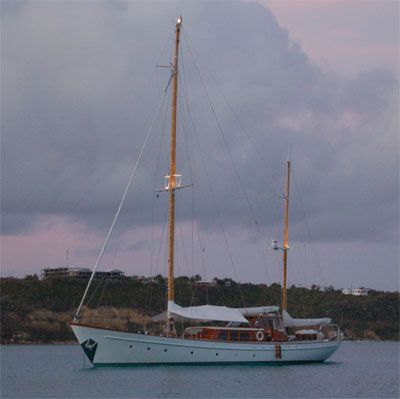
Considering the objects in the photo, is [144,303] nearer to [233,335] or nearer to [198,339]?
[233,335]

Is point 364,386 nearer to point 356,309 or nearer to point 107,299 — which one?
point 107,299

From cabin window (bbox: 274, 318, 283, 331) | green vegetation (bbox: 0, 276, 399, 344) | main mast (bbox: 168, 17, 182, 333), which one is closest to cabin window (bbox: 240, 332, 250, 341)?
cabin window (bbox: 274, 318, 283, 331)

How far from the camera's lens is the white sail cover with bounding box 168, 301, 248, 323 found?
48.3m

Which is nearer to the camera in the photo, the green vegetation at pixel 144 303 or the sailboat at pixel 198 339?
the sailboat at pixel 198 339

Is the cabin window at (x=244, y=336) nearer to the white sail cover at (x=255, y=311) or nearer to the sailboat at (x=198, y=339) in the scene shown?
the sailboat at (x=198, y=339)

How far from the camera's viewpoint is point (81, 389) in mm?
40250

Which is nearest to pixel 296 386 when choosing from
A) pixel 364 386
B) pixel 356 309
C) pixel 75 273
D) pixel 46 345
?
pixel 364 386

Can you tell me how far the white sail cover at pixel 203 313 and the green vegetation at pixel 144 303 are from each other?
38.6 meters

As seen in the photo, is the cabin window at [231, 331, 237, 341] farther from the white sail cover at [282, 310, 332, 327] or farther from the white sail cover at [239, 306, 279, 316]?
the white sail cover at [282, 310, 332, 327]

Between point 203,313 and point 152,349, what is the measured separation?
465cm

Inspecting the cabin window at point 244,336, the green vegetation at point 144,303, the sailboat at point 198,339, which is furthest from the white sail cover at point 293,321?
the green vegetation at point 144,303

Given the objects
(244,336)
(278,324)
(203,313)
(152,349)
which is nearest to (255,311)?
(278,324)

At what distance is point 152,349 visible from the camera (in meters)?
46.0

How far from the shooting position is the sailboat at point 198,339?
1797 inches
